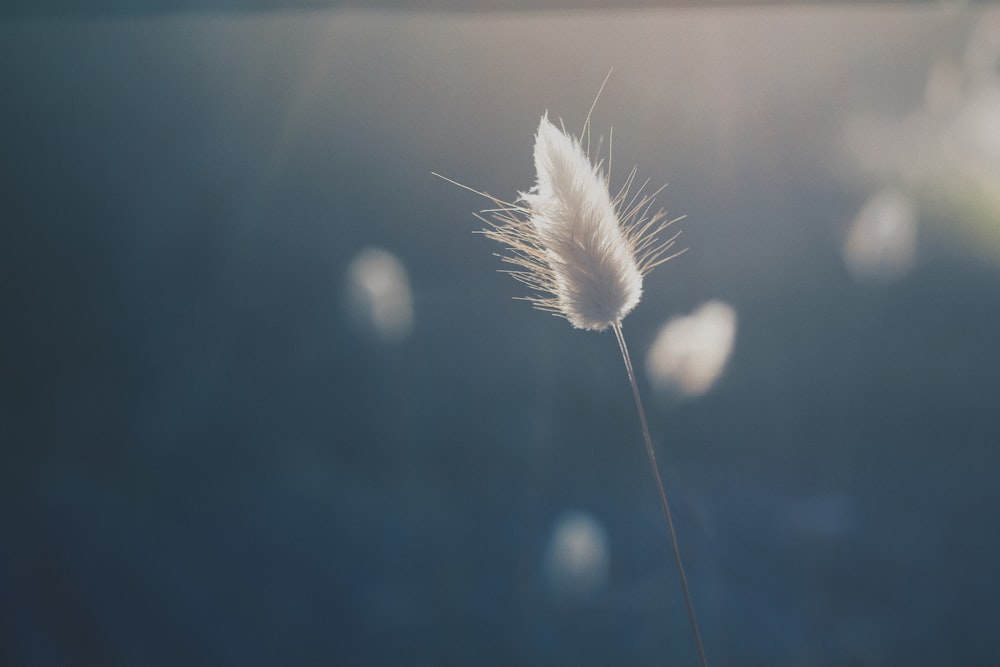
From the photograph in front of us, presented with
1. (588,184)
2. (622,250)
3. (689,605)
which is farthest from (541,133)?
(689,605)

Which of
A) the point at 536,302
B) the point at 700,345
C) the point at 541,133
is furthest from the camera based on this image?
the point at 700,345

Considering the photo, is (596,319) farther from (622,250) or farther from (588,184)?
(588,184)

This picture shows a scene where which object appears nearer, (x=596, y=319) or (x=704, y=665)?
(x=704, y=665)

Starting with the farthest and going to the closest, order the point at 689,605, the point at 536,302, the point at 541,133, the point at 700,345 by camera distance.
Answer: the point at 700,345
the point at 536,302
the point at 541,133
the point at 689,605

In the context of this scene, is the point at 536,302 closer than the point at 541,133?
No

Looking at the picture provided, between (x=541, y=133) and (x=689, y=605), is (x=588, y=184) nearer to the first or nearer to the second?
(x=541, y=133)

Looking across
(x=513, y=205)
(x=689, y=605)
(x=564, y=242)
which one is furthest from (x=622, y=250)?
(x=689, y=605)

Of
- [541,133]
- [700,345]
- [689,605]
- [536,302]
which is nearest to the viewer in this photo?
[689,605]

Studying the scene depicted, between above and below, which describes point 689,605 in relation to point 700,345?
below

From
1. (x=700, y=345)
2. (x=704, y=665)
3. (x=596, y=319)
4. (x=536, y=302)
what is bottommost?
(x=704, y=665)
